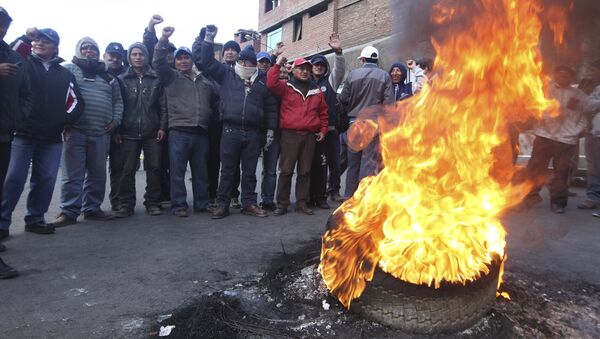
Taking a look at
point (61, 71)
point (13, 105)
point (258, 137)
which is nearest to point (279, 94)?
point (258, 137)

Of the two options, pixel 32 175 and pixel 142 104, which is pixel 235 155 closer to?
pixel 142 104

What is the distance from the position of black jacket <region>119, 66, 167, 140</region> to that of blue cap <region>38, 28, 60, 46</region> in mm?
1046

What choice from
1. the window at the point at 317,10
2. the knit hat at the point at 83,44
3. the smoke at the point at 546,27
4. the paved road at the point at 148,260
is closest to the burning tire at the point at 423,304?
the paved road at the point at 148,260

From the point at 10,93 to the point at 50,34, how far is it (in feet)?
3.88

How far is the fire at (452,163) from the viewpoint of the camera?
2.64 meters

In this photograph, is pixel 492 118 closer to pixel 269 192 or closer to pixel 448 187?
pixel 448 187

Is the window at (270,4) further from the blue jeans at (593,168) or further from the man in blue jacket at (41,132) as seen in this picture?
the man in blue jacket at (41,132)

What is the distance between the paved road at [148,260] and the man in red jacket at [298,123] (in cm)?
62

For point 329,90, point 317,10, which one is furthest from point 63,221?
point 317,10

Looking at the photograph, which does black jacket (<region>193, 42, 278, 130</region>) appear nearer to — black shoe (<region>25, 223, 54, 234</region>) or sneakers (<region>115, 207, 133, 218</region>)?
sneakers (<region>115, 207, 133, 218</region>)

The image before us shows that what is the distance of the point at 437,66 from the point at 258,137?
3.17 metres

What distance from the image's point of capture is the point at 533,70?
3.23 m

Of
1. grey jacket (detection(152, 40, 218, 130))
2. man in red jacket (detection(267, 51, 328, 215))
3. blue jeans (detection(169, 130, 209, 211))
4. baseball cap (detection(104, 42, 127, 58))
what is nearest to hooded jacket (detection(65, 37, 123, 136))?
baseball cap (detection(104, 42, 127, 58))

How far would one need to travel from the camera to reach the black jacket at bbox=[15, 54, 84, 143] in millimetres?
4652
